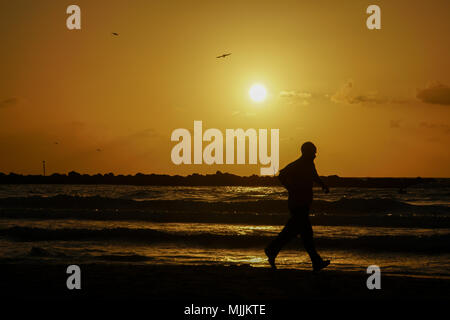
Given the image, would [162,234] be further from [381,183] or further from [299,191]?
[381,183]

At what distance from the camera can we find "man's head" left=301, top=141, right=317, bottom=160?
32.0ft

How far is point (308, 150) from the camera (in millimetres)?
9750

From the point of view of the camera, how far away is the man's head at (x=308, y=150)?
976 centimetres

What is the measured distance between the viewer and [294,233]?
9695 millimetres

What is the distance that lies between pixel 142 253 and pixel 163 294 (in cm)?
689

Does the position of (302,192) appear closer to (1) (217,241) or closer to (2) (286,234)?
(2) (286,234)

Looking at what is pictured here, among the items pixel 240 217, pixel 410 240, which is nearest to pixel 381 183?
pixel 240 217

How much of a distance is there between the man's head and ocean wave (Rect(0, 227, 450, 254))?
6.76 metres

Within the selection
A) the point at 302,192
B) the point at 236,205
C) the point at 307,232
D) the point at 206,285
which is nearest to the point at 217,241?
the point at 307,232

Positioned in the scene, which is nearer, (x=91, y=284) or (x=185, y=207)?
(x=91, y=284)

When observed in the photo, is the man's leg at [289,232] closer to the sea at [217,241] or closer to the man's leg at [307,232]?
the man's leg at [307,232]

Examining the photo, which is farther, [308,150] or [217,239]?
[217,239]

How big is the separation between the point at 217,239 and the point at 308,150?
890cm

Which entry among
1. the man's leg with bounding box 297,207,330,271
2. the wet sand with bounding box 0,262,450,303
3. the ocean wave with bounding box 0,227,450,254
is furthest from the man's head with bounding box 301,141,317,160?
the ocean wave with bounding box 0,227,450,254
